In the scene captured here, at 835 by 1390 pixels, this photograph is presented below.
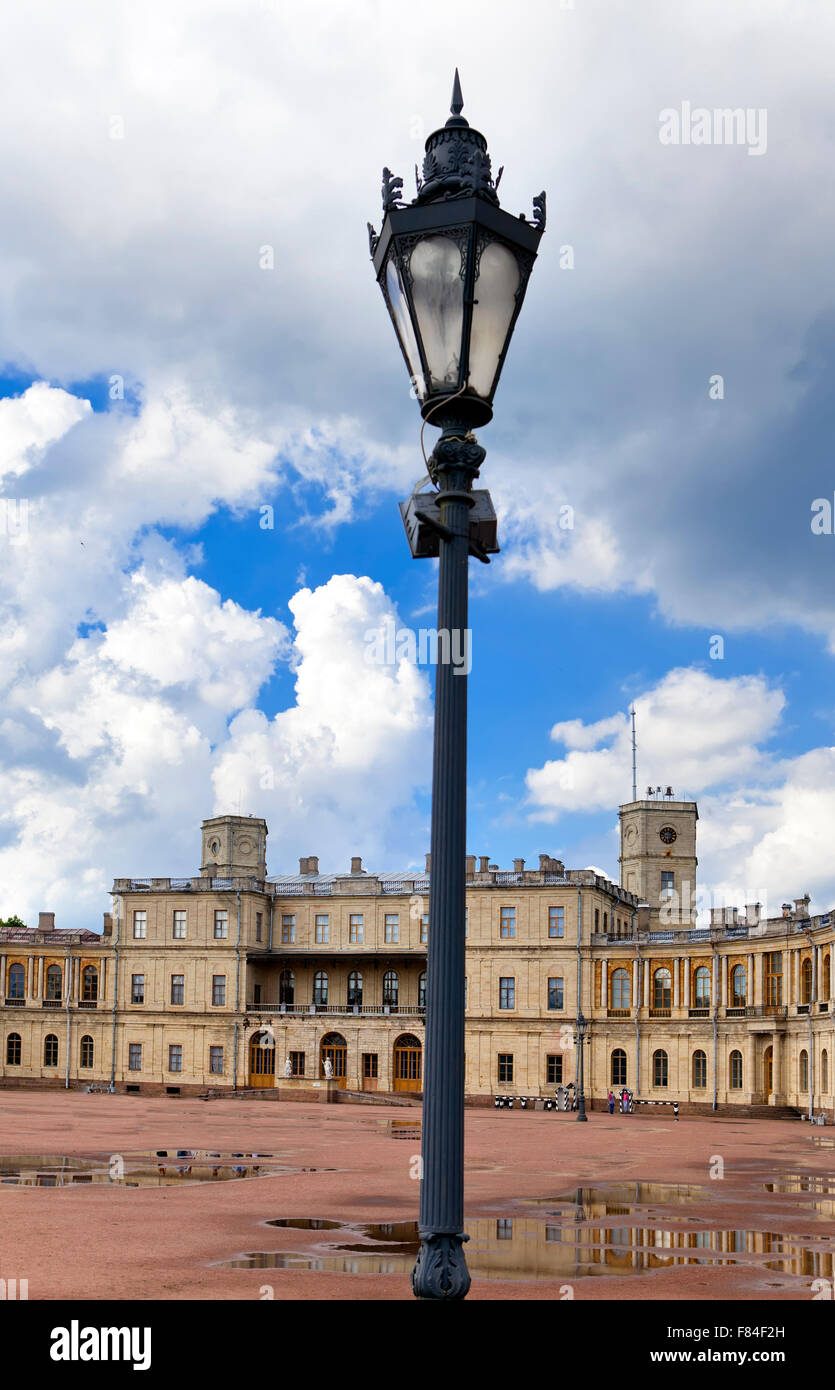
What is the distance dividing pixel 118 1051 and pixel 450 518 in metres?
80.4

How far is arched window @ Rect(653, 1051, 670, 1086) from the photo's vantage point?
7000 centimetres

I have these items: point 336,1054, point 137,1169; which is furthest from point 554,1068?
point 137,1169

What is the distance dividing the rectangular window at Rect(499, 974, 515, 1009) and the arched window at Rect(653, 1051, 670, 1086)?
8.49m

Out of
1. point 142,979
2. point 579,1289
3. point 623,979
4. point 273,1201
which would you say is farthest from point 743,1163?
point 142,979

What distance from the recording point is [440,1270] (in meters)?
5.27

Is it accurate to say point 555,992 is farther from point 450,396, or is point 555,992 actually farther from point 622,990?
point 450,396

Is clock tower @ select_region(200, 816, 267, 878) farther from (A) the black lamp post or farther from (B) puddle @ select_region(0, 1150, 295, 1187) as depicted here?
(A) the black lamp post

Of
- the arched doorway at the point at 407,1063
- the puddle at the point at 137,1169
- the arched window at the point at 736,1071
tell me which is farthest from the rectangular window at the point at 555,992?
the puddle at the point at 137,1169

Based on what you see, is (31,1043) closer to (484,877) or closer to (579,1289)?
(484,877)

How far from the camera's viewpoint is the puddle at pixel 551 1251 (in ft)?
47.8

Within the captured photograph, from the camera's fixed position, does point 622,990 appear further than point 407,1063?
No

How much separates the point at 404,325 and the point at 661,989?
227 feet

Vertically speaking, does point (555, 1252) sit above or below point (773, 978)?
above
